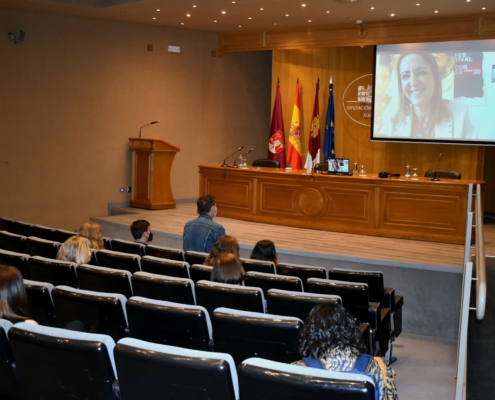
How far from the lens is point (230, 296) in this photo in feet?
11.5

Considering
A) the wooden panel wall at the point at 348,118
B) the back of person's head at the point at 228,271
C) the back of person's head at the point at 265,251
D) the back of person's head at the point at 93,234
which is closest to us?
the back of person's head at the point at 228,271

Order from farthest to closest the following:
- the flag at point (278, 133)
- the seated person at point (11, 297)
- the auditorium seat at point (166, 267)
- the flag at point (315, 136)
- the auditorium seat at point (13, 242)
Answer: the flag at point (278, 133), the flag at point (315, 136), the auditorium seat at point (13, 242), the auditorium seat at point (166, 267), the seated person at point (11, 297)

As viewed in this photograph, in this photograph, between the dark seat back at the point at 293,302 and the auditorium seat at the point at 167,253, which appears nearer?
the dark seat back at the point at 293,302

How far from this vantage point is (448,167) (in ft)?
34.7

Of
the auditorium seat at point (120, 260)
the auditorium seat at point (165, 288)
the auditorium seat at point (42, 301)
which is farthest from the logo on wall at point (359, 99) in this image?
the auditorium seat at point (42, 301)

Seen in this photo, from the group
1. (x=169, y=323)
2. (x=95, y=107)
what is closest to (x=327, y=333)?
(x=169, y=323)

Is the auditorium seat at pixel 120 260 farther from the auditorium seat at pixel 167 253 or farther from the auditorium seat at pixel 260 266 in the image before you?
the auditorium seat at pixel 260 266

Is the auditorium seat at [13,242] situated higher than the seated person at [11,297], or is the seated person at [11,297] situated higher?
the seated person at [11,297]

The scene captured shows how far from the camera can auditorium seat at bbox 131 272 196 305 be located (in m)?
3.69

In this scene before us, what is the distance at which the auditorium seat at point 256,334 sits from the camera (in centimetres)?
273

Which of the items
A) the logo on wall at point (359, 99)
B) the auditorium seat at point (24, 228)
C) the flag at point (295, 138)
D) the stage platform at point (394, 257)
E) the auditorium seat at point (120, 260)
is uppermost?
the logo on wall at point (359, 99)

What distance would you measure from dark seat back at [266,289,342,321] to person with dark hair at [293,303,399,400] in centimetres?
106

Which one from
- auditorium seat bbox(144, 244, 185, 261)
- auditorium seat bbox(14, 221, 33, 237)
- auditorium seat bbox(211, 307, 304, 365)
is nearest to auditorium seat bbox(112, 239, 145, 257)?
auditorium seat bbox(144, 244, 185, 261)

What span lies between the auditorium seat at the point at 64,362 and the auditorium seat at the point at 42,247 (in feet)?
10.1
